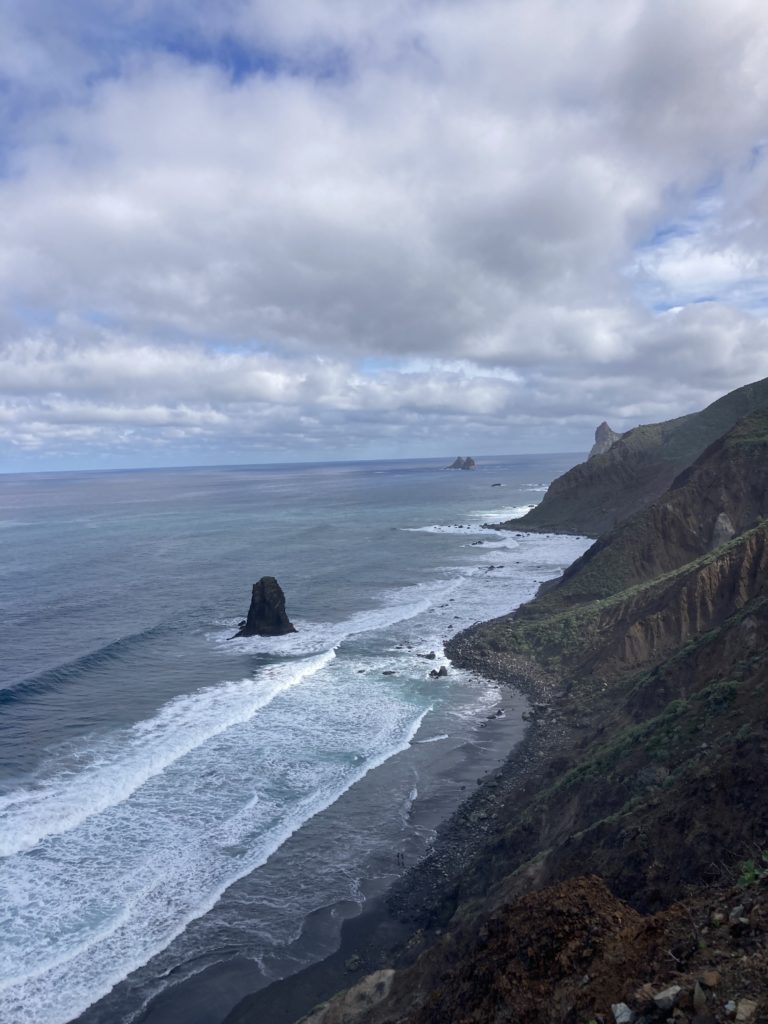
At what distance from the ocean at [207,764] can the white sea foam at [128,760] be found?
0.39 ft

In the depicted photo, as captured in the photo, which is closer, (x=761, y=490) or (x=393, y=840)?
(x=393, y=840)

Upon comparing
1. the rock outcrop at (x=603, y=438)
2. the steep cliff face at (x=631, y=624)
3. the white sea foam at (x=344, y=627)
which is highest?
the rock outcrop at (x=603, y=438)

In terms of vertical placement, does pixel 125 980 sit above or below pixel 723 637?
below

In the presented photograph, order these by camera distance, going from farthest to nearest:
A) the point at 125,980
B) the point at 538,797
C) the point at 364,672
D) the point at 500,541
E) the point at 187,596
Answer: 1. the point at 500,541
2. the point at 187,596
3. the point at 364,672
4. the point at 538,797
5. the point at 125,980

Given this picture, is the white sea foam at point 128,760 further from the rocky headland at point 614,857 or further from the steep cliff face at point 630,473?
the steep cliff face at point 630,473

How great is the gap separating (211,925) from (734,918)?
16245 millimetres

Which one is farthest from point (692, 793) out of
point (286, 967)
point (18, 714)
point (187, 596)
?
point (187, 596)

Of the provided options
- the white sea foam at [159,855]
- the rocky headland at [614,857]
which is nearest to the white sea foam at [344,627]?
the white sea foam at [159,855]

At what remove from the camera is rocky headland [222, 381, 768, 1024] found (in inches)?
394

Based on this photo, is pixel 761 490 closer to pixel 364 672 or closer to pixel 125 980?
pixel 364 672

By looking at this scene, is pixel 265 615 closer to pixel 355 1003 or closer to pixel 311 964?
pixel 311 964

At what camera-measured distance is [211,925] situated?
805 inches

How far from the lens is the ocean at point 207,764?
64.9 ft

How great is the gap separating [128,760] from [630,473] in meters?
87.3
